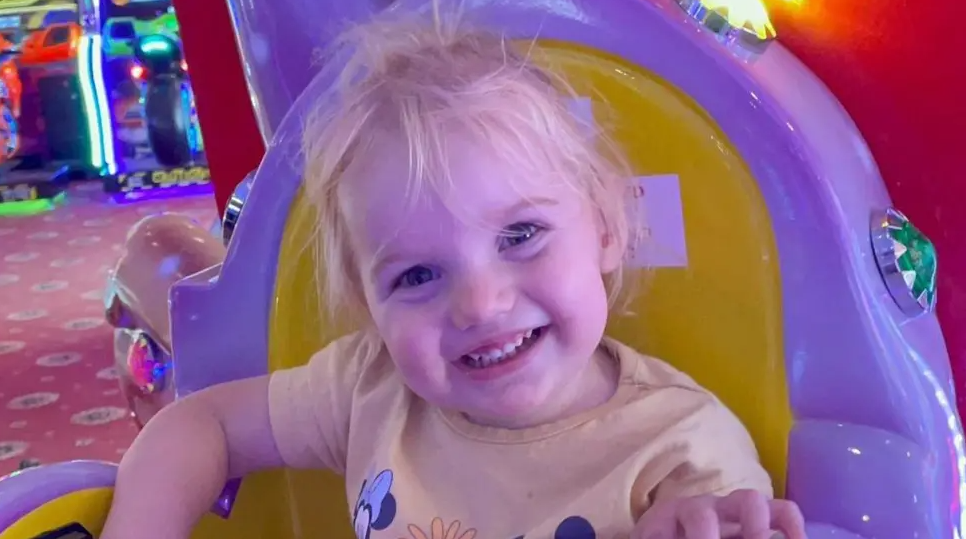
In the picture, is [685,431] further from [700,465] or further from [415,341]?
[415,341]

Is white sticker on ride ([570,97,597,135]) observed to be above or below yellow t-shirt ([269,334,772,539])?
above

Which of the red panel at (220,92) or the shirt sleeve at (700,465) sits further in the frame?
the red panel at (220,92)

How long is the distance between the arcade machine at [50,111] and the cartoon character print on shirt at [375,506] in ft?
8.22

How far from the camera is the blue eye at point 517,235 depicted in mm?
508

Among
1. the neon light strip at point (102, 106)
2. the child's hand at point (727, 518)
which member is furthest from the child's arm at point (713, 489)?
the neon light strip at point (102, 106)

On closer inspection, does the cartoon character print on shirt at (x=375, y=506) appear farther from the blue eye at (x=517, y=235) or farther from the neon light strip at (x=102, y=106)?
the neon light strip at (x=102, y=106)

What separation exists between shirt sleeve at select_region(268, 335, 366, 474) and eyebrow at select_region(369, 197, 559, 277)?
5.1 inches

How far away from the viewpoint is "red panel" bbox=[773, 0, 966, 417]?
0.67 m

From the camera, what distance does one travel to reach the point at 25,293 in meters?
2.18

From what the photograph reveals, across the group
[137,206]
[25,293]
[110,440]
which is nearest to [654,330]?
[110,440]

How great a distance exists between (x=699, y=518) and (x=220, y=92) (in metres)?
0.85

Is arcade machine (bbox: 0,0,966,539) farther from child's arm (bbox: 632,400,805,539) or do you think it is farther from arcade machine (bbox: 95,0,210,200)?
arcade machine (bbox: 95,0,210,200)

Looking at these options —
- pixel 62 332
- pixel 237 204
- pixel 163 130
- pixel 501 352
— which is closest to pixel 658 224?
pixel 501 352

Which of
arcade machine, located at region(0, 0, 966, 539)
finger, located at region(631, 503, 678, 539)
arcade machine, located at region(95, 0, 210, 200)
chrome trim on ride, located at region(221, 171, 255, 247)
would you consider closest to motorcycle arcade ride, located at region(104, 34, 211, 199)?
arcade machine, located at region(95, 0, 210, 200)
